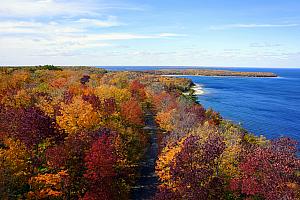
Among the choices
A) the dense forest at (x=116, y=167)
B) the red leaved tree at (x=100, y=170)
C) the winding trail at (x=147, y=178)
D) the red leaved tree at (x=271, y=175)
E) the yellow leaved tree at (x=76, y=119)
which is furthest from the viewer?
the yellow leaved tree at (x=76, y=119)

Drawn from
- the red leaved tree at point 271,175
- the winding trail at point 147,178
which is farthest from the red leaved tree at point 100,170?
the red leaved tree at point 271,175

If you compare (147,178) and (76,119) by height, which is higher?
(76,119)

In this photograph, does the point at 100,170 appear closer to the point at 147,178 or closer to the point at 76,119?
the point at 76,119

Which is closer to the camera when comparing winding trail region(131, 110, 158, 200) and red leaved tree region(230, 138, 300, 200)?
red leaved tree region(230, 138, 300, 200)

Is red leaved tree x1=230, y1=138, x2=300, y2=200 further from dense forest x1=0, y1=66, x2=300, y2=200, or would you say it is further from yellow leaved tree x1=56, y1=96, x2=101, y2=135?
yellow leaved tree x1=56, y1=96, x2=101, y2=135

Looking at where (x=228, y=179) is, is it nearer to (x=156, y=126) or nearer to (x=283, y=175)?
(x=283, y=175)

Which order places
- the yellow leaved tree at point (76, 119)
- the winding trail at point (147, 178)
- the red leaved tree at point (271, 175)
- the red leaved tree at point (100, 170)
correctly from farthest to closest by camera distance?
the yellow leaved tree at point (76, 119) → the winding trail at point (147, 178) → the red leaved tree at point (100, 170) → the red leaved tree at point (271, 175)

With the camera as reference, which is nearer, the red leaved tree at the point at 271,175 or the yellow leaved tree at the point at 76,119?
the red leaved tree at the point at 271,175

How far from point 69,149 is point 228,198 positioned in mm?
21427

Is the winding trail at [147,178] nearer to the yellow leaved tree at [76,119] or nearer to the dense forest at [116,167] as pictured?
the dense forest at [116,167]

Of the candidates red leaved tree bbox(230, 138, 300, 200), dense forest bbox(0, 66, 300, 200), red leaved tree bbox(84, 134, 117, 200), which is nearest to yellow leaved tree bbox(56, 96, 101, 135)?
dense forest bbox(0, 66, 300, 200)

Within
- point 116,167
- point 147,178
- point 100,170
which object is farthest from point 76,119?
point 100,170

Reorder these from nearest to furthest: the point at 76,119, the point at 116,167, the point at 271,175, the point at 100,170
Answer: the point at 271,175
the point at 100,170
the point at 116,167
the point at 76,119

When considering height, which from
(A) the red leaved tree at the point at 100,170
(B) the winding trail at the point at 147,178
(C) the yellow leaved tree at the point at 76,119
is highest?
(C) the yellow leaved tree at the point at 76,119
